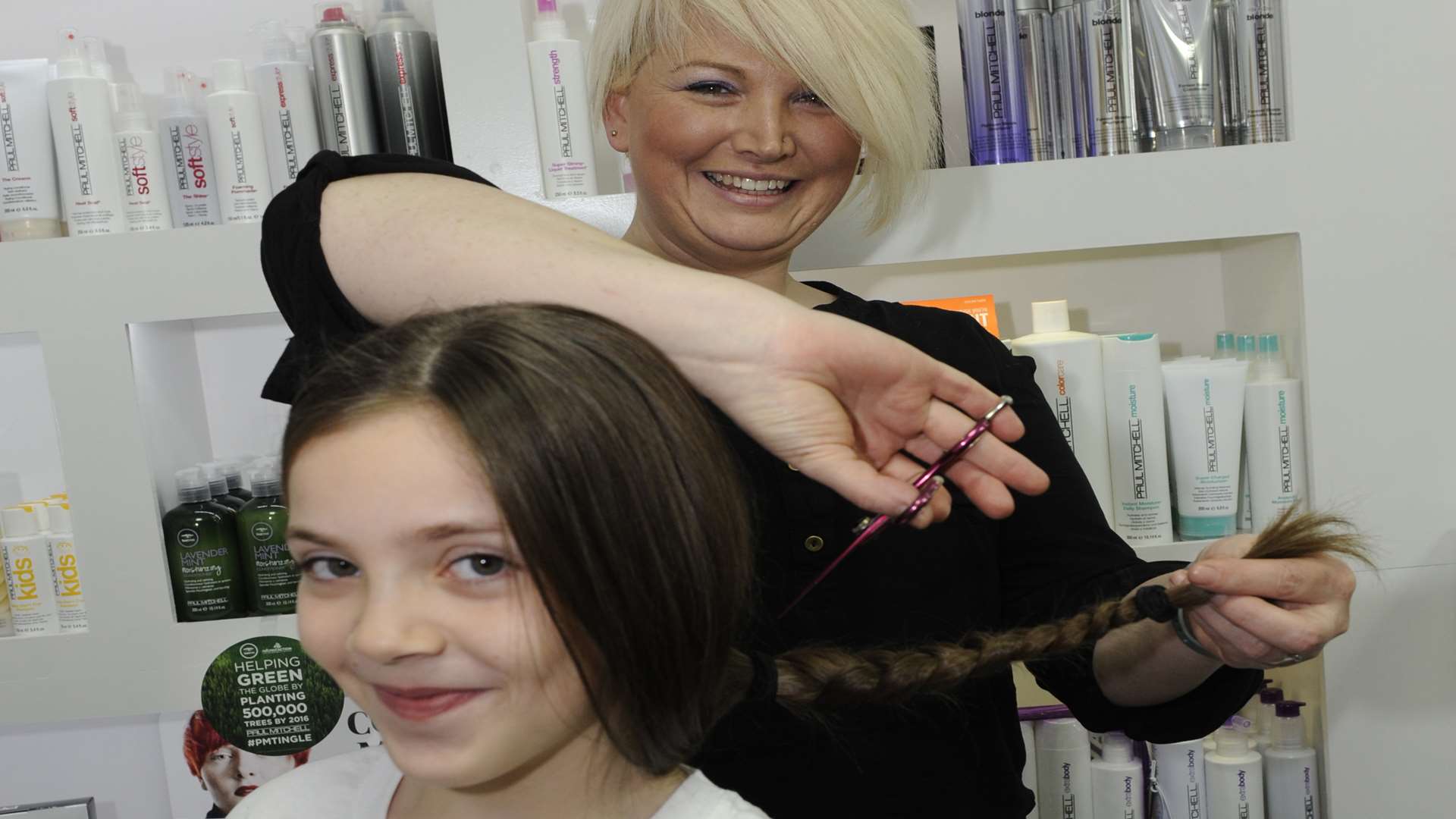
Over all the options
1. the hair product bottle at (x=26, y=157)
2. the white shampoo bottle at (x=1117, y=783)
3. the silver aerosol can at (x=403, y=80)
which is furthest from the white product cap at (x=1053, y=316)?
the hair product bottle at (x=26, y=157)

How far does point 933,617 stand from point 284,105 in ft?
3.08

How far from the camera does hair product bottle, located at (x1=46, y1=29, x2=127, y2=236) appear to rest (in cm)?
139

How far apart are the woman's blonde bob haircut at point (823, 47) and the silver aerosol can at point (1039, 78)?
0.96 ft

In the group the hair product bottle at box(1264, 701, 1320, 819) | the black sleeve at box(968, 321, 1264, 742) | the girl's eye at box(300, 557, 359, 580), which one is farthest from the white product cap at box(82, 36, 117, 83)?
the hair product bottle at box(1264, 701, 1320, 819)

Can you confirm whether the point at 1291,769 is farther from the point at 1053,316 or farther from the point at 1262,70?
the point at 1262,70

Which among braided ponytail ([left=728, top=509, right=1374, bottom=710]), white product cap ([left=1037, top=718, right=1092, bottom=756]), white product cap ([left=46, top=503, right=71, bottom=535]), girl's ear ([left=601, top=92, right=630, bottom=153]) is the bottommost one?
white product cap ([left=1037, top=718, right=1092, bottom=756])

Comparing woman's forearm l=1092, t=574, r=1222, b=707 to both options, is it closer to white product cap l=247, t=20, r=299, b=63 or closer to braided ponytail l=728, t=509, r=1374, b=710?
braided ponytail l=728, t=509, r=1374, b=710

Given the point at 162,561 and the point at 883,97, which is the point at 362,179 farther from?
the point at 162,561

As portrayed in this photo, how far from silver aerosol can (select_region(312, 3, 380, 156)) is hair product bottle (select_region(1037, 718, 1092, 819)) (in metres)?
1.12

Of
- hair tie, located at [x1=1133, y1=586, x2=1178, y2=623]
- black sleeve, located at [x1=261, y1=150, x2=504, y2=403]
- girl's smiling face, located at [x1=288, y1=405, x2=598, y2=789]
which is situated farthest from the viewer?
hair tie, located at [x1=1133, y1=586, x2=1178, y2=623]

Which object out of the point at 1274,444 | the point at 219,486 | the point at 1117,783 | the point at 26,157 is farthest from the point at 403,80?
the point at 1117,783

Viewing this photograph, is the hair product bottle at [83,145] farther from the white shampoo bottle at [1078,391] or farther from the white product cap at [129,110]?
the white shampoo bottle at [1078,391]

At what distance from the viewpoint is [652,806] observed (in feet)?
2.60

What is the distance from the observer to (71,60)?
1385mm
